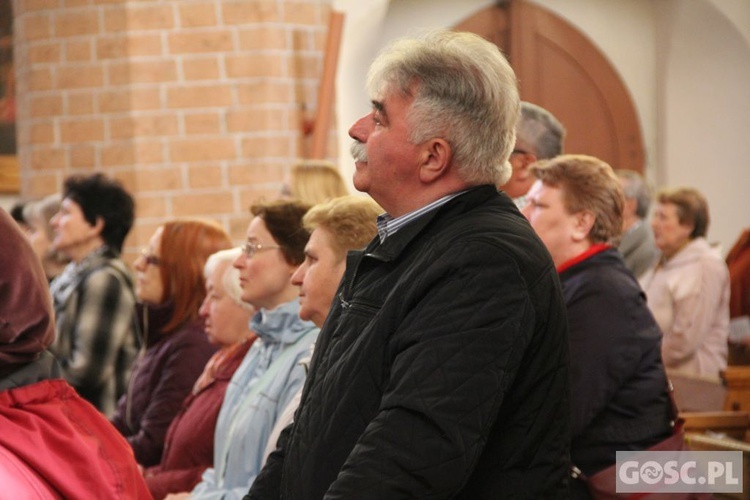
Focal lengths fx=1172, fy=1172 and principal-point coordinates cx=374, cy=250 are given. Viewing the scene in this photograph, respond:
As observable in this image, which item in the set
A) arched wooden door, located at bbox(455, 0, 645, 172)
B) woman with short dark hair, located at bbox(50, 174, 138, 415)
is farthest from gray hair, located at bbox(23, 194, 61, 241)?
arched wooden door, located at bbox(455, 0, 645, 172)

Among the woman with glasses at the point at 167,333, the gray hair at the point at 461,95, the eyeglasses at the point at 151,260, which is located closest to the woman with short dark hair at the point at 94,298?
the woman with glasses at the point at 167,333

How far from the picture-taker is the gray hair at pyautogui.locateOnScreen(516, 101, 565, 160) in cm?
425

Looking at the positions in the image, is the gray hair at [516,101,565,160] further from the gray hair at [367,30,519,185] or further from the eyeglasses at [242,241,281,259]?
the gray hair at [367,30,519,185]

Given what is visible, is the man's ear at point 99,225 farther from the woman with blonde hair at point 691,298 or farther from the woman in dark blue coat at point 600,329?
the woman with blonde hair at point 691,298

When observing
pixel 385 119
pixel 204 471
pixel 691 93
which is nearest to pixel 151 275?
pixel 204 471

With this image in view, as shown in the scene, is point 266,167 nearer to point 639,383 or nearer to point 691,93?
point 691,93

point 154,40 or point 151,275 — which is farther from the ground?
point 154,40

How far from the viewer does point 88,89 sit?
7.32 meters

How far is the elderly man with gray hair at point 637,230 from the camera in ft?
23.4

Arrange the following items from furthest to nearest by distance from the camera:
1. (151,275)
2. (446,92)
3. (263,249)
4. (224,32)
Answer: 1. (224,32)
2. (151,275)
3. (263,249)
4. (446,92)

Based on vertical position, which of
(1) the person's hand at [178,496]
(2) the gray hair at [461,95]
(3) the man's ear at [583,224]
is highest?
(2) the gray hair at [461,95]

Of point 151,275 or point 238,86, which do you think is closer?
point 151,275

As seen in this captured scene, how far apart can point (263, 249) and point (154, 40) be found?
3.57 m

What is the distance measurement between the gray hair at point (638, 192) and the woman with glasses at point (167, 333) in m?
2.95
